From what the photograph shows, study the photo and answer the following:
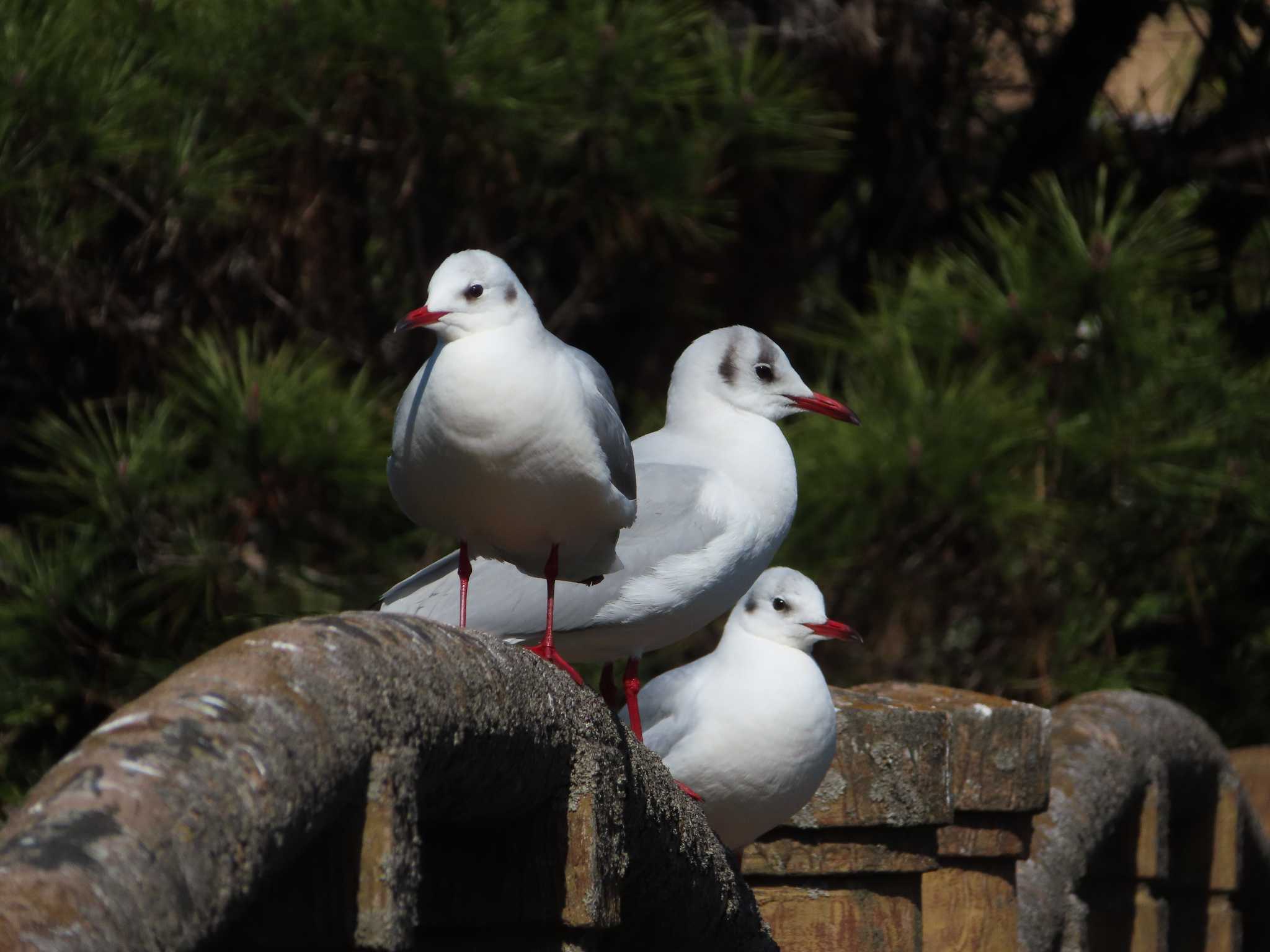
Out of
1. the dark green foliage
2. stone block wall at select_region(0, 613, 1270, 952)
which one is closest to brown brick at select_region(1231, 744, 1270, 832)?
stone block wall at select_region(0, 613, 1270, 952)

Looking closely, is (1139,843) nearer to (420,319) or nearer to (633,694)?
(633,694)

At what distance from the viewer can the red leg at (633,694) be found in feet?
7.52

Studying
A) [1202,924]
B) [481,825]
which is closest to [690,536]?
[481,825]

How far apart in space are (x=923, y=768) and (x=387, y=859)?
1265 mm

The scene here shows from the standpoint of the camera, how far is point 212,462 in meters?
3.62

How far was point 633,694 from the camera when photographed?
2350 millimetres

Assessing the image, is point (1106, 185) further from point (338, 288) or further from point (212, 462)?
point (212, 462)

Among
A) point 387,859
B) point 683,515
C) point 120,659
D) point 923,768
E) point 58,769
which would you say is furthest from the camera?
point 120,659

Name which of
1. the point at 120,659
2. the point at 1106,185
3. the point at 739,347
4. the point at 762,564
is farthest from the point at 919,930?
the point at 1106,185

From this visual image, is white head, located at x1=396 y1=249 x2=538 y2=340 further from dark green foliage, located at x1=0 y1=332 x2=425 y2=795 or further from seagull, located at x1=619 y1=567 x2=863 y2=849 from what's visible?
dark green foliage, located at x1=0 y1=332 x2=425 y2=795

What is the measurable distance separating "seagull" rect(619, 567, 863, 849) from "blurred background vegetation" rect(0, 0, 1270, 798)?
4.00ft

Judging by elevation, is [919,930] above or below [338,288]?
below

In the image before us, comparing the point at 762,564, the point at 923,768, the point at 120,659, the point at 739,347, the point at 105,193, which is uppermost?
the point at 105,193

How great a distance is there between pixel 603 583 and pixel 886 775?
19.3 inches
